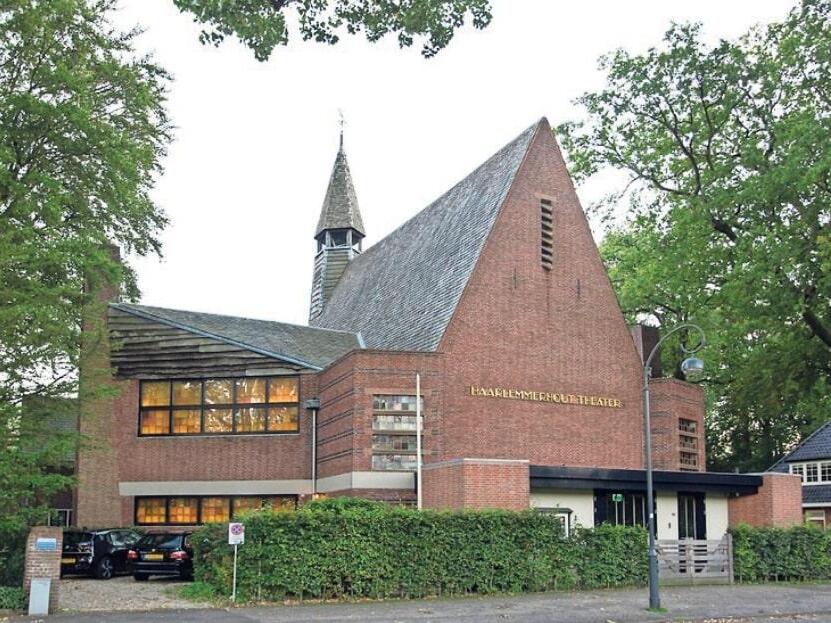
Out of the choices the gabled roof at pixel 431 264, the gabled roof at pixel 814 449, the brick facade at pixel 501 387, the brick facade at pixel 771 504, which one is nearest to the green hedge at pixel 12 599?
the brick facade at pixel 501 387

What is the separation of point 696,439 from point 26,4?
2376 centimetres

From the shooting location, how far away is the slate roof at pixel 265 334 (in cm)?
3095

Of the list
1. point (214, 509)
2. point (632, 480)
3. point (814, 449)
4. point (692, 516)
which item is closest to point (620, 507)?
point (632, 480)

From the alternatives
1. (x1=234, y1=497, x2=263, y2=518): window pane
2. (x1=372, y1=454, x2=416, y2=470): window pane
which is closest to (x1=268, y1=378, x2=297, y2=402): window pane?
(x1=234, y1=497, x2=263, y2=518): window pane

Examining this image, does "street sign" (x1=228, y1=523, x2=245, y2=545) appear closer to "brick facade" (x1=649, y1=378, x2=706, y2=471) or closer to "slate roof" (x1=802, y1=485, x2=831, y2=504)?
"brick facade" (x1=649, y1=378, x2=706, y2=471)

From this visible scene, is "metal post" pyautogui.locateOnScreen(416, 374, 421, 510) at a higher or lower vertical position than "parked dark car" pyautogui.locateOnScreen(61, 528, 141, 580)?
higher

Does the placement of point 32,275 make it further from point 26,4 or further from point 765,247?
point 765,247

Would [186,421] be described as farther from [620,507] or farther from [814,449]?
[814,449]

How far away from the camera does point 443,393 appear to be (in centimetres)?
2739

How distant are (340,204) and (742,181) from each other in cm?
2684

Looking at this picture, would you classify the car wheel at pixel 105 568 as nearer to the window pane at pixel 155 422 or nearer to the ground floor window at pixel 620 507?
the window pane at pixel 155 422

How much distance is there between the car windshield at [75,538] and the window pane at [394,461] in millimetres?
8173

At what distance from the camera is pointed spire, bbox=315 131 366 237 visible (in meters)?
52.5

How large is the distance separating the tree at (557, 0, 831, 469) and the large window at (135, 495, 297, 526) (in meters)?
16.1
